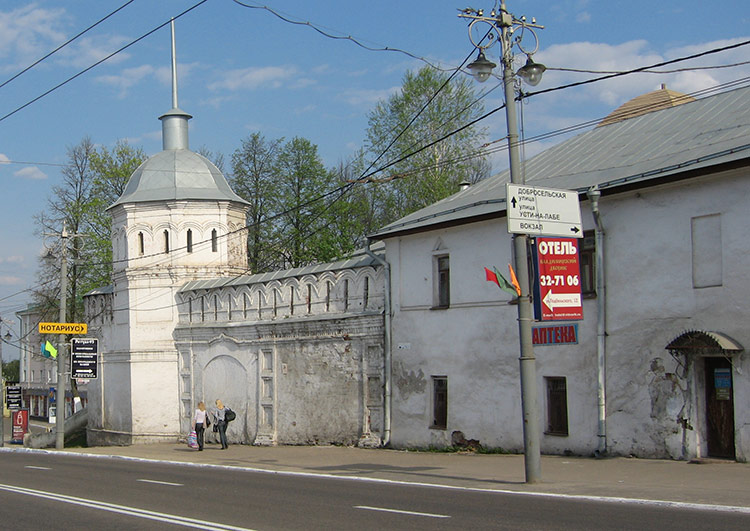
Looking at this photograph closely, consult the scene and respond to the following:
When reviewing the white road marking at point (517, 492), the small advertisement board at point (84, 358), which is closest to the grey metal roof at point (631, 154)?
the white road marking at point (517, 492)

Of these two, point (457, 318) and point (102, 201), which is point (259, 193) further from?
point (457, 318)

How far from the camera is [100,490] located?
1499 centimetres

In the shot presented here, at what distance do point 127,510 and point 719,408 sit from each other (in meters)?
10.7

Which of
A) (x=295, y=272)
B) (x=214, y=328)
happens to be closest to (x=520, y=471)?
(x=295, y=272)

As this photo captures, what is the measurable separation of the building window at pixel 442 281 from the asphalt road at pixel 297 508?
309 inches

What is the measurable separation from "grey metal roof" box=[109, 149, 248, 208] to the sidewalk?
11.3 m

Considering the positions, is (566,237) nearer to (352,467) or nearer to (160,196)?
(352,467)

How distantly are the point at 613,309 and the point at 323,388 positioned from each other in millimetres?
10245

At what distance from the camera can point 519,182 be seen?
15289 mm

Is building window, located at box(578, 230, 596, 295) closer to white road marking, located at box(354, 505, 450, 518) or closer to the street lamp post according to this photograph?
the street lamp post

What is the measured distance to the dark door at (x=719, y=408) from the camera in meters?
17.0

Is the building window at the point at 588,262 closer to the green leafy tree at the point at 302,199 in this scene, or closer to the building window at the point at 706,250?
the building window at the point at 706,250

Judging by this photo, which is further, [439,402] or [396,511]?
[439,402]

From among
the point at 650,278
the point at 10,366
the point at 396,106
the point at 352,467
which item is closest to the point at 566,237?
Result: the point at 650,278
